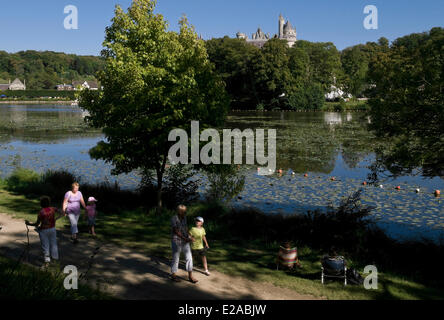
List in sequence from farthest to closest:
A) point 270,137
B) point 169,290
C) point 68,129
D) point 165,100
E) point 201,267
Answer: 1. point 68,129
2. point 270,137
3. point 165,100
4. point 201,267
5. point 169,290

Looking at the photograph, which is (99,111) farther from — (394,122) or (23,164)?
(23,164)

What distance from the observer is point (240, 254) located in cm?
1114

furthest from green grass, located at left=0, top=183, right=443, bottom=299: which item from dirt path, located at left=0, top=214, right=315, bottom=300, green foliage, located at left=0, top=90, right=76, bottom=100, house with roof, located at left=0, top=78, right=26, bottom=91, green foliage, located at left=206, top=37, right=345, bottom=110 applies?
house with roof, located at left=0, top=78, right=26, bottom=91

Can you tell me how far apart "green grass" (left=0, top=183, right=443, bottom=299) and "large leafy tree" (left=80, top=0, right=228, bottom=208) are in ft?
6.66

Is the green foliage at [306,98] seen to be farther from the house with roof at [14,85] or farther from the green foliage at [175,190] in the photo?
the house with roof at [14,85]

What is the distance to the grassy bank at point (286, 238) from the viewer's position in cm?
920

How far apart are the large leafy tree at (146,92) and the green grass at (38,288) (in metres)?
7.05

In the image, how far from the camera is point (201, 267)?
32.1ft

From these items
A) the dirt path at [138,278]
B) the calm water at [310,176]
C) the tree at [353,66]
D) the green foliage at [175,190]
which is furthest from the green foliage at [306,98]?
the dirt path at [138,278]

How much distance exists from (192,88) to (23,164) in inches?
705

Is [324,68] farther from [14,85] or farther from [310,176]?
[14,85]

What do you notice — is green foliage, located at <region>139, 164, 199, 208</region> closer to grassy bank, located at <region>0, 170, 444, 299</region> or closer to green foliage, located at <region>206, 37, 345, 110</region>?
grassy bank, located at <region>0, 170, 444, 299</region>
